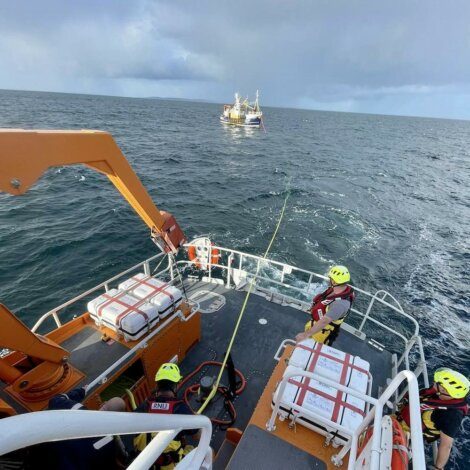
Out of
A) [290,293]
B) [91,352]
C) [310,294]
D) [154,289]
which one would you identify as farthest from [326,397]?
[290,293]

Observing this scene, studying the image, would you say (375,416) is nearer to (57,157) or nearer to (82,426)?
(82,426)

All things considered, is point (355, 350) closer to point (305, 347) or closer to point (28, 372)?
point (305, 347)

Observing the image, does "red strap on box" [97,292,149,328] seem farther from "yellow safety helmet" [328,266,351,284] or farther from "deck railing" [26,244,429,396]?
"yellow safety helmet" [328,266,351,284]

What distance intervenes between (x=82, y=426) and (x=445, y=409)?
5.23 metres

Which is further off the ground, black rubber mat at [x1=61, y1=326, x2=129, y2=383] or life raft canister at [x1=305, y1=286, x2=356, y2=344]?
life raft canister at [x1=305, y1=286, x2=356, y2=344]

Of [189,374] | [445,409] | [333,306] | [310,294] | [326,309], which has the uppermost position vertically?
[333,306]

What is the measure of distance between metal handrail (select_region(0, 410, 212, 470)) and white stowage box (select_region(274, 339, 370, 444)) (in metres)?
2.80

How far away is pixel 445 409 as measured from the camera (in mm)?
4348

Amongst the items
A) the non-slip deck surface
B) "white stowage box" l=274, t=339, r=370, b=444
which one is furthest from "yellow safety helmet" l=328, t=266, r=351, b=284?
the non-slip deck surface

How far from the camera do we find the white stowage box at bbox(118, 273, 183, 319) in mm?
6676

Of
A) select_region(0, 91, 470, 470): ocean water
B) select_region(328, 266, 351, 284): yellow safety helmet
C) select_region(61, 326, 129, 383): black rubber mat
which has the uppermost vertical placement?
select_region(328, 266, 351, 284): yellow safety helmet

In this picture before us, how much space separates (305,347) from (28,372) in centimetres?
459

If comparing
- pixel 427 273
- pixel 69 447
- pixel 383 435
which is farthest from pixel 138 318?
pixel 427 273

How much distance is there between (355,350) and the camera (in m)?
8.21
